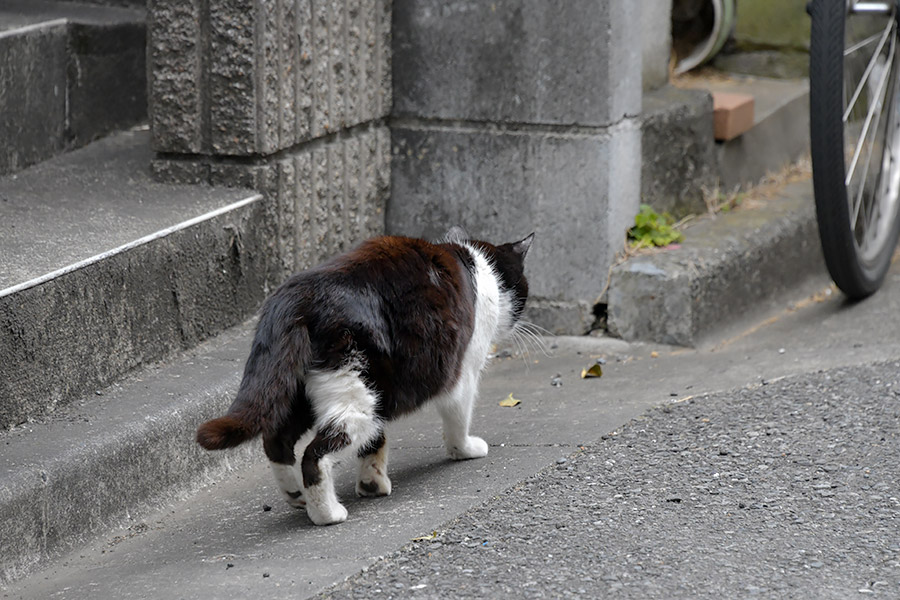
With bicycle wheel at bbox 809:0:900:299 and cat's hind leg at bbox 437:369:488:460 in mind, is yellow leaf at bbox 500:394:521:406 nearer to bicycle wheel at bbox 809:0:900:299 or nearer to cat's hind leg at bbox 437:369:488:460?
cat's hind leg at bbox 437:369:488:460

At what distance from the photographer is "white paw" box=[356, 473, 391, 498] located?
3068mm

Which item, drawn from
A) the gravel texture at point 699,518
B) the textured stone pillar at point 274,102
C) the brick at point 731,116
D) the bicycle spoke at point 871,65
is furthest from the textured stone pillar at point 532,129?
the gravel texture at point 699,518

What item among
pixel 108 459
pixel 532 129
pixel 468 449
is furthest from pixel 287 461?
pixel 532 129

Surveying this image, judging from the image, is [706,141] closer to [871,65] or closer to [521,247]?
[871,65]

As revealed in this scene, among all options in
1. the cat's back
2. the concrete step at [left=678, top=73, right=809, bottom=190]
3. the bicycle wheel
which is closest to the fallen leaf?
the bicycle wheel

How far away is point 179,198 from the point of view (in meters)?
3.84

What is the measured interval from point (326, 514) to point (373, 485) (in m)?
0.25

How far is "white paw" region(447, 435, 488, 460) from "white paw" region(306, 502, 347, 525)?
1.63 ft

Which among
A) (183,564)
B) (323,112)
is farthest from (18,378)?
(323,112)

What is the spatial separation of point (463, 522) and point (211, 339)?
4.33ft

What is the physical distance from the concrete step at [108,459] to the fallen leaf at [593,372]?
1203mm

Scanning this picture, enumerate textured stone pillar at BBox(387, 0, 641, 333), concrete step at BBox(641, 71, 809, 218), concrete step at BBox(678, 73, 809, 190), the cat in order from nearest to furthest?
1. the cat
2. textured stone pillar at BBox(387, 0, 641, 333)
3. concrete step at BBox(641, 71, 809, 218)
4. concrete step at BBox(678, 73, 809, 190)

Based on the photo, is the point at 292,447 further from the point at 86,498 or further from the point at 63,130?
the point at 63,130

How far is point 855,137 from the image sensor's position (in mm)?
4773
